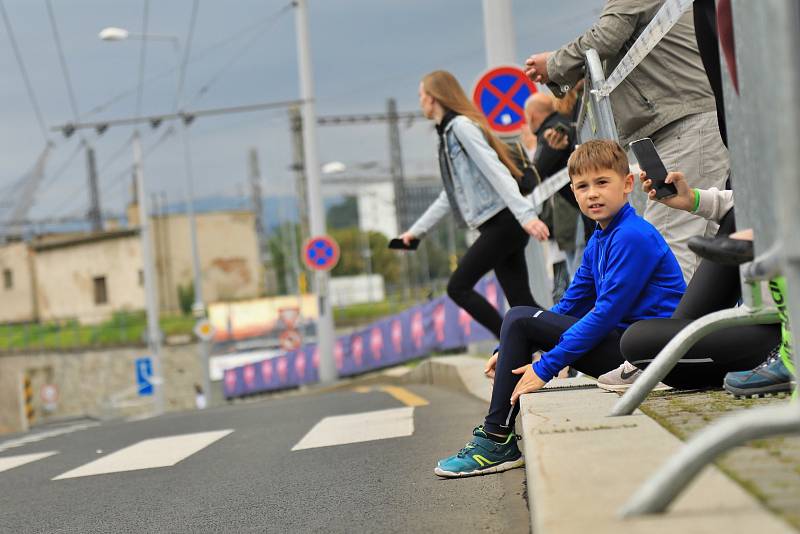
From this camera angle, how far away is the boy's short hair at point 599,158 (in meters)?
4.32

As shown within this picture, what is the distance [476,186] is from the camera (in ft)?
23.6

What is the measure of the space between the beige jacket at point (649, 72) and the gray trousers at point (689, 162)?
0.05 m

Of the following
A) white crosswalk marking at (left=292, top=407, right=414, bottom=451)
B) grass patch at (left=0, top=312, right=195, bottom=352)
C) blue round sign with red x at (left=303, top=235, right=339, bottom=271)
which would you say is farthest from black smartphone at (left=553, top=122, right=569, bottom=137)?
grass patch at (left=0, top=312, right=195, bottom=352)

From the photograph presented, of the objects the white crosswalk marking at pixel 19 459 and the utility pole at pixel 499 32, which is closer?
the white crosswalk marking at pixel 19 459

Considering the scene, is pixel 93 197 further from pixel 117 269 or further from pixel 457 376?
pixel 457 376

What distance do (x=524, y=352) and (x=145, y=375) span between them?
112 ft

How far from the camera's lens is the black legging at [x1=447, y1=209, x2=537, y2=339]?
23.4ft

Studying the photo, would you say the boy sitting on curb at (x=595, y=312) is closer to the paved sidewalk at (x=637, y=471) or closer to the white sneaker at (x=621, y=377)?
the white sneaker at (x=621, y=377)

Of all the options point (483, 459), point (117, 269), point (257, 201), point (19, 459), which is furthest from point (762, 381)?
point (257, 201)

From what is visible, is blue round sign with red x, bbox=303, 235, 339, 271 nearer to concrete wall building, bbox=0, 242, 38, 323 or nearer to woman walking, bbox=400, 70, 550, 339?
woman walking, bbox=400, 70, 550, 339

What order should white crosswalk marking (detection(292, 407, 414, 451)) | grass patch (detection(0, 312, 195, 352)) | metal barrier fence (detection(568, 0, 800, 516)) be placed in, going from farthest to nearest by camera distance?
grass patch (detection(0, 312, 195, 352)) → white crosswalk marking (detection(292, 407, 414, 451)) → metal barrier fence (detection(568, 0, 800, 516))

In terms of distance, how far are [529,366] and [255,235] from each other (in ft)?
251

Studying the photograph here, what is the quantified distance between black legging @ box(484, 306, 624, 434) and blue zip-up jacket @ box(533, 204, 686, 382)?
0.10 m

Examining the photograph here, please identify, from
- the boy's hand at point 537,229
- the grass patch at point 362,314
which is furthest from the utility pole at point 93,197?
the boy's hand at point 537,229
